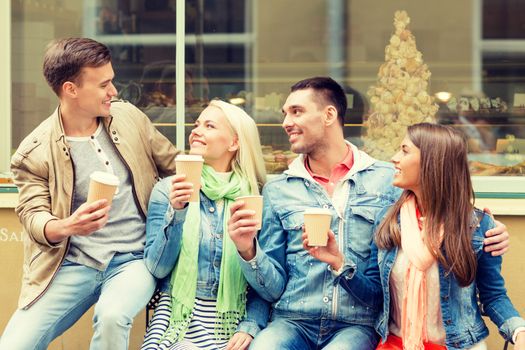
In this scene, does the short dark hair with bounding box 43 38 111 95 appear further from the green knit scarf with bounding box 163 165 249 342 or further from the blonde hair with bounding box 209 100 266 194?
the green knit scarf with bounding box 163 165 249 342

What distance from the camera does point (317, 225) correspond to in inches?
147

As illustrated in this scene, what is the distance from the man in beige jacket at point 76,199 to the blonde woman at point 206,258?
0.43ft

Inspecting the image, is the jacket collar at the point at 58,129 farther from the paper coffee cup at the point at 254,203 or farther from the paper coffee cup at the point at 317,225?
the paper coffee cup at the point at 317,225

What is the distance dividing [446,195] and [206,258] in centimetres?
111

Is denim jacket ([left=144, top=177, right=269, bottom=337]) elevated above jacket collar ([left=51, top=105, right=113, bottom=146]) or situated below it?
below

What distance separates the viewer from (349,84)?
20.9 ft

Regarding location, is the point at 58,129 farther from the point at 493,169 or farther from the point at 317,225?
the point at 493,169

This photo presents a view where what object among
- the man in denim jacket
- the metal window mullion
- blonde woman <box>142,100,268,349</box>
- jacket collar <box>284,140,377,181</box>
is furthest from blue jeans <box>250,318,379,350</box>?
the metal window mullion

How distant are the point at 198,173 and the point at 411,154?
0.89 metres

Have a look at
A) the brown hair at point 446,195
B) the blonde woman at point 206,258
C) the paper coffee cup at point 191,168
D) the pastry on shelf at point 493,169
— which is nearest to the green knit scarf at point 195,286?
the blonde woman at point 206,258

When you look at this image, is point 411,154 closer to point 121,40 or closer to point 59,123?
point 59,123

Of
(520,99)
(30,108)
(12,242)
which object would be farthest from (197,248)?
(520,99)

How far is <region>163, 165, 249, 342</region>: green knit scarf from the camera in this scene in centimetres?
430

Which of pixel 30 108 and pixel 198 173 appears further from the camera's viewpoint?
pixel 30 108
